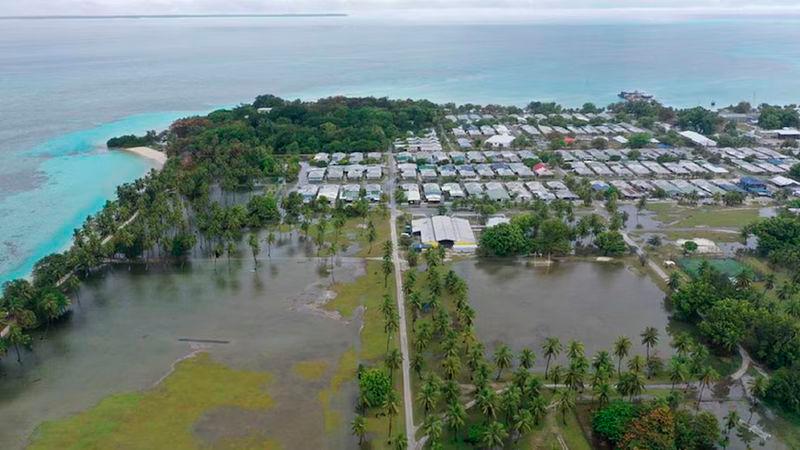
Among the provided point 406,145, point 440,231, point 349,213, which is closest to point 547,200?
point 440,231

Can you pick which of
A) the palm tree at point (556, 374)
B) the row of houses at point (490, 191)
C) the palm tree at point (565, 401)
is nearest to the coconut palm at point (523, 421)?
the palm tree at point (565, 401)

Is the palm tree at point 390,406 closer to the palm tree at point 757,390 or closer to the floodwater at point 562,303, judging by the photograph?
the floodwater at point 562,303

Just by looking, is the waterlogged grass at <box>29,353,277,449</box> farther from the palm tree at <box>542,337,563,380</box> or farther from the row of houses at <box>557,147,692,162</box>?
the row of houses at <box>557,147,692,162</box>

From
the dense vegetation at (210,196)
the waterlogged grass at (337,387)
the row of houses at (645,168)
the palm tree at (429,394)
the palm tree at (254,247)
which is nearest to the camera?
the palm tree at (429,394)

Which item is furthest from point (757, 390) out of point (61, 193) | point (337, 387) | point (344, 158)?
point (61, 193)

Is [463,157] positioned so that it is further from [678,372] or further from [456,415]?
[456,415]

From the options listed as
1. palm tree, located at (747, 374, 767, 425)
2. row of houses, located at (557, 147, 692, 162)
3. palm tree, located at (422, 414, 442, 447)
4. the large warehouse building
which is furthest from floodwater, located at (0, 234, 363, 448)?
row of houses, located at (557, 147, 692, 162)
